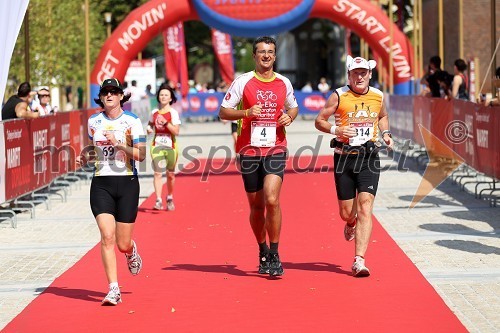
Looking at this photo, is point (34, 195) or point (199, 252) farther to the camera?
point (34, 195)

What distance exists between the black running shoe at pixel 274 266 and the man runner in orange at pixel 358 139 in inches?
27.2

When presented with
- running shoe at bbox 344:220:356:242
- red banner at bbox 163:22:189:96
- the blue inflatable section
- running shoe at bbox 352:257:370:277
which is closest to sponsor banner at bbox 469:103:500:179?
running shoe at bbox 344:220:356:242

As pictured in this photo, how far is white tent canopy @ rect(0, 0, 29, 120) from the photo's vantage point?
15.6 m

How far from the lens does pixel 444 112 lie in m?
22.9

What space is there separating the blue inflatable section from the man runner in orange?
60.2 ft

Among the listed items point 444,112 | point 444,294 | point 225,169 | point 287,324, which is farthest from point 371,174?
point 225,169

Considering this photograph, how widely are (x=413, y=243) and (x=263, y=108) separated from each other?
3116 mm

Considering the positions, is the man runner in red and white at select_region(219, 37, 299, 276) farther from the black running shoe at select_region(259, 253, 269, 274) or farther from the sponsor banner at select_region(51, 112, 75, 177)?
the sponsor banner at select_region(51, 112, 75, 177)

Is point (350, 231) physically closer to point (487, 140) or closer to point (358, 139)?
point (358, 139)

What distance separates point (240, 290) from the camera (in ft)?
33.9

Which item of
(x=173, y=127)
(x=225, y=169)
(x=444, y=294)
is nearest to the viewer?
(x=444, y=294)

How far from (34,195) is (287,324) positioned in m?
10.5

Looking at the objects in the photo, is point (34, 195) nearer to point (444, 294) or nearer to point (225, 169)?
point (225, 169)

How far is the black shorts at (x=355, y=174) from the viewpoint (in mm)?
11227
